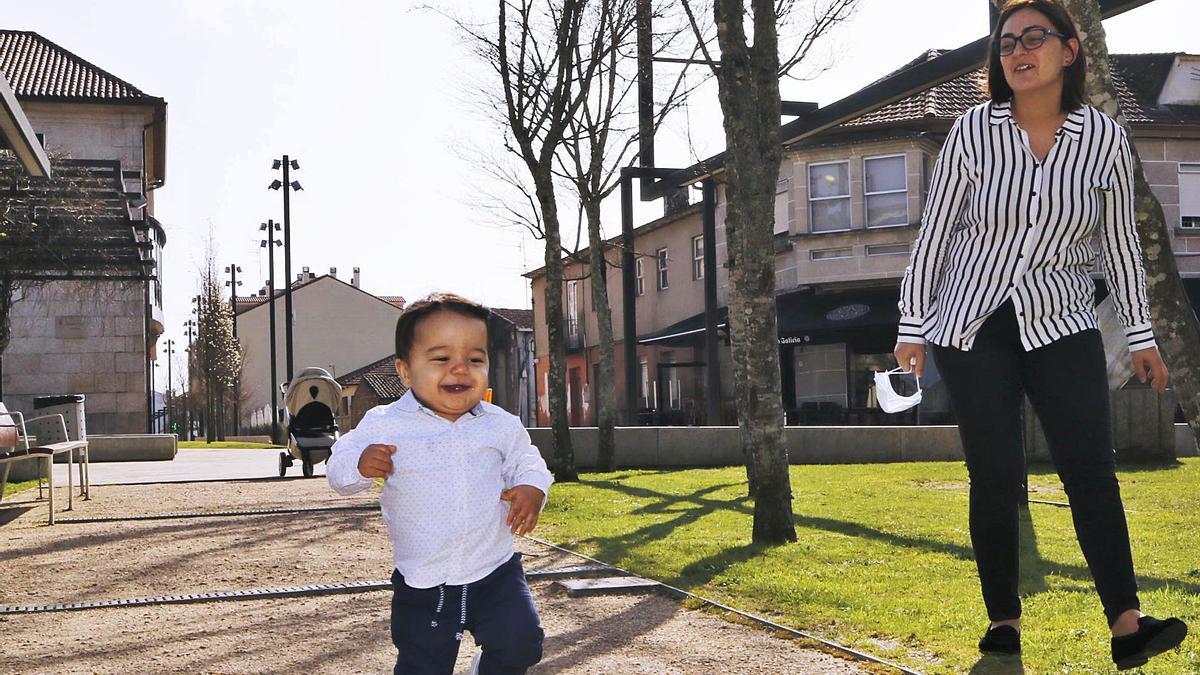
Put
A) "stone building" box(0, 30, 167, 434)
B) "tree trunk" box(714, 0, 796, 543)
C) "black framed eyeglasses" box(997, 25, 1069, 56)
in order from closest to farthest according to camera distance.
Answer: "black framed eyeglasses" box(997, 25, 1069, 56) → "tree trunk" box(714, 0, 796, 543) → "stone building" box(0, 30, 167, 434)

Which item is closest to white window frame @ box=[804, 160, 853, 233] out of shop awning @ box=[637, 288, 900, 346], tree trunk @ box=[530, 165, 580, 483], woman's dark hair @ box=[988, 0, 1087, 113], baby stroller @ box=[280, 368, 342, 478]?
shop awning @ box=[637, 288, 900, 346]

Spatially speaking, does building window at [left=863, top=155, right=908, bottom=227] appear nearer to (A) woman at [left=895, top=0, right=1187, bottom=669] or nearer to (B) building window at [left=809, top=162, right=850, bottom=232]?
(B) building window at [left=809, top=162, right=850, bottom=232]

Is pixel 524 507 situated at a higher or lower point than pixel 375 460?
lower

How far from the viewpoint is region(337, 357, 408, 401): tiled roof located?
2928 inches

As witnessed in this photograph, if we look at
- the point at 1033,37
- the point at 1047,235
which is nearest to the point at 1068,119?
the point at 1033,37

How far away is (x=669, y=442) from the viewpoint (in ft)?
61.1

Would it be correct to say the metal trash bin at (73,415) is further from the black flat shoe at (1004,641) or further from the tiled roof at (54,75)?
the tiled roof at (54,75)

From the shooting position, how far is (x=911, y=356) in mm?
4078

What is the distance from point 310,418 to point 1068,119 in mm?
15615

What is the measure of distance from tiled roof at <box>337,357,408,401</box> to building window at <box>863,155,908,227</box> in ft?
150

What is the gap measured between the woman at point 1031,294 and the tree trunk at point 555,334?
37.3 feet

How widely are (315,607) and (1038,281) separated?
3768mm

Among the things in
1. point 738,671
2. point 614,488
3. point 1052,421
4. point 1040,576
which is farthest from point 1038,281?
point 614,488

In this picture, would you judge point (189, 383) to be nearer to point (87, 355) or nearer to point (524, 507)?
point (87, 355)
